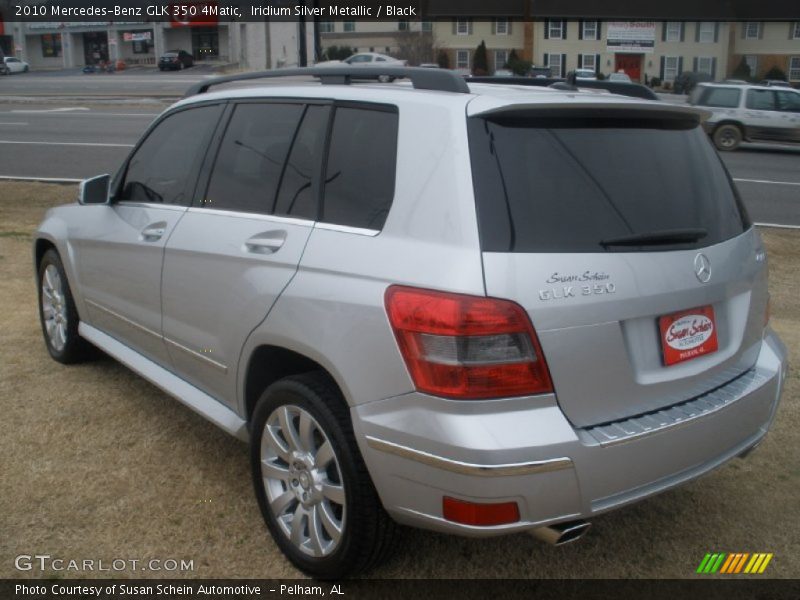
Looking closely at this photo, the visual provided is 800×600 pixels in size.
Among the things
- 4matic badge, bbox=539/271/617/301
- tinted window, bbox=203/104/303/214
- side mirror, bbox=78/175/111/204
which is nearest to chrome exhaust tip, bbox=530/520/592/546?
4matic badge, bbox=539/271/617/301

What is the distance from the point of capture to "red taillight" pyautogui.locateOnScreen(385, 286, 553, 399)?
2.65 metres

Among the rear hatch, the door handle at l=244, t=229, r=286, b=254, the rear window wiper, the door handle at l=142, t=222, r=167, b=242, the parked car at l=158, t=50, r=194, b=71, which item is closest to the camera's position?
the rear hatch

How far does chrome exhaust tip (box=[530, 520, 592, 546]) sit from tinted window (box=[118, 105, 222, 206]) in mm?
2239

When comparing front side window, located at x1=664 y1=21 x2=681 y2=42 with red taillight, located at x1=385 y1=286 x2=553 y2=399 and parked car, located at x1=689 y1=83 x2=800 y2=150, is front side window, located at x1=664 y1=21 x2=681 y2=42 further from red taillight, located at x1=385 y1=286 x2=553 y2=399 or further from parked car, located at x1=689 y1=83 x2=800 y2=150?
red taillight, located at x1=385 y1=286 x2=553 y2=399

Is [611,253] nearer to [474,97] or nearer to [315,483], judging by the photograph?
[474,97]

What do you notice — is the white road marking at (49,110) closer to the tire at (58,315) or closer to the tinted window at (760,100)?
the tinted window at (760,100)

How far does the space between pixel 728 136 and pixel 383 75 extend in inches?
757

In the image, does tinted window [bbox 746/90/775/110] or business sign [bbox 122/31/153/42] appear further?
business sign [bbox 122/31/153/42]

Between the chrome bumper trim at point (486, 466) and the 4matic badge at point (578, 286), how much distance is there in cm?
50

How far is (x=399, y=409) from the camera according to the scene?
2754mm

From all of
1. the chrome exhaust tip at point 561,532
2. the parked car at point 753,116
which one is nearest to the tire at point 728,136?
the parked car at point 753,116

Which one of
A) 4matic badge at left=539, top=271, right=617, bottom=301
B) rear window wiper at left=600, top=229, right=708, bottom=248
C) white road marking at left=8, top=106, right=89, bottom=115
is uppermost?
rear window wiper at left=600, top=229, right=708, bottom=248

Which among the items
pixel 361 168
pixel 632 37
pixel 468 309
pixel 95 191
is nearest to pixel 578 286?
pixel 468 309

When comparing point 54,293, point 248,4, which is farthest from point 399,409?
point 248,4
